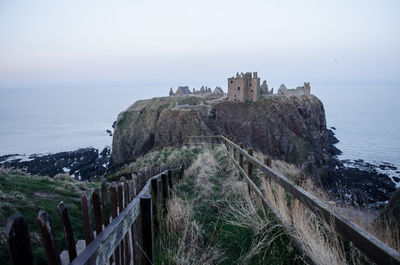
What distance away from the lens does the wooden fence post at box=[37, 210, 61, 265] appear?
1.30 metres

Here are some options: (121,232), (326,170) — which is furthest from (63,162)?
(121,232)

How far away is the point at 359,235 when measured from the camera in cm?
194

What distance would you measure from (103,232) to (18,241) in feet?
2.93

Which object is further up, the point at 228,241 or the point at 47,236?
the point at 47,236

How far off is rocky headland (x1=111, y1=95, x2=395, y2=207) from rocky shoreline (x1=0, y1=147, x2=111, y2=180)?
16.9 ft

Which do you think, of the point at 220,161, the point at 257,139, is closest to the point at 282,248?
the point at 220,161

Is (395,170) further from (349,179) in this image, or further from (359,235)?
(359,235)

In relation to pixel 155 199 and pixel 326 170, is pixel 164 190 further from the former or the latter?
pixel 326 170

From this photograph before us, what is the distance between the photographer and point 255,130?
191 ft

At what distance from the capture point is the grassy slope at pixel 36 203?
3645 millimetres

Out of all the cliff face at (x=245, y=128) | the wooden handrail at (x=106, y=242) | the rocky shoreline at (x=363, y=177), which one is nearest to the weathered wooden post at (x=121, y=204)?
the wooden handrail at (x=106, y=242)

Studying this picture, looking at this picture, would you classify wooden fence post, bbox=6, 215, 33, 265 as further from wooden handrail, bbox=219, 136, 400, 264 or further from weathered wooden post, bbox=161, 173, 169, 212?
→ weathered wooden post, bbox=161, 173, 169, 212

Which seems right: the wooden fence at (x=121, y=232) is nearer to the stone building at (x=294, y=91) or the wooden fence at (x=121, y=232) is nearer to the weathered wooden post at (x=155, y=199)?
the weathered wooden post at (x=155, y=199)

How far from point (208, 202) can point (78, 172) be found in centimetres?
4956
